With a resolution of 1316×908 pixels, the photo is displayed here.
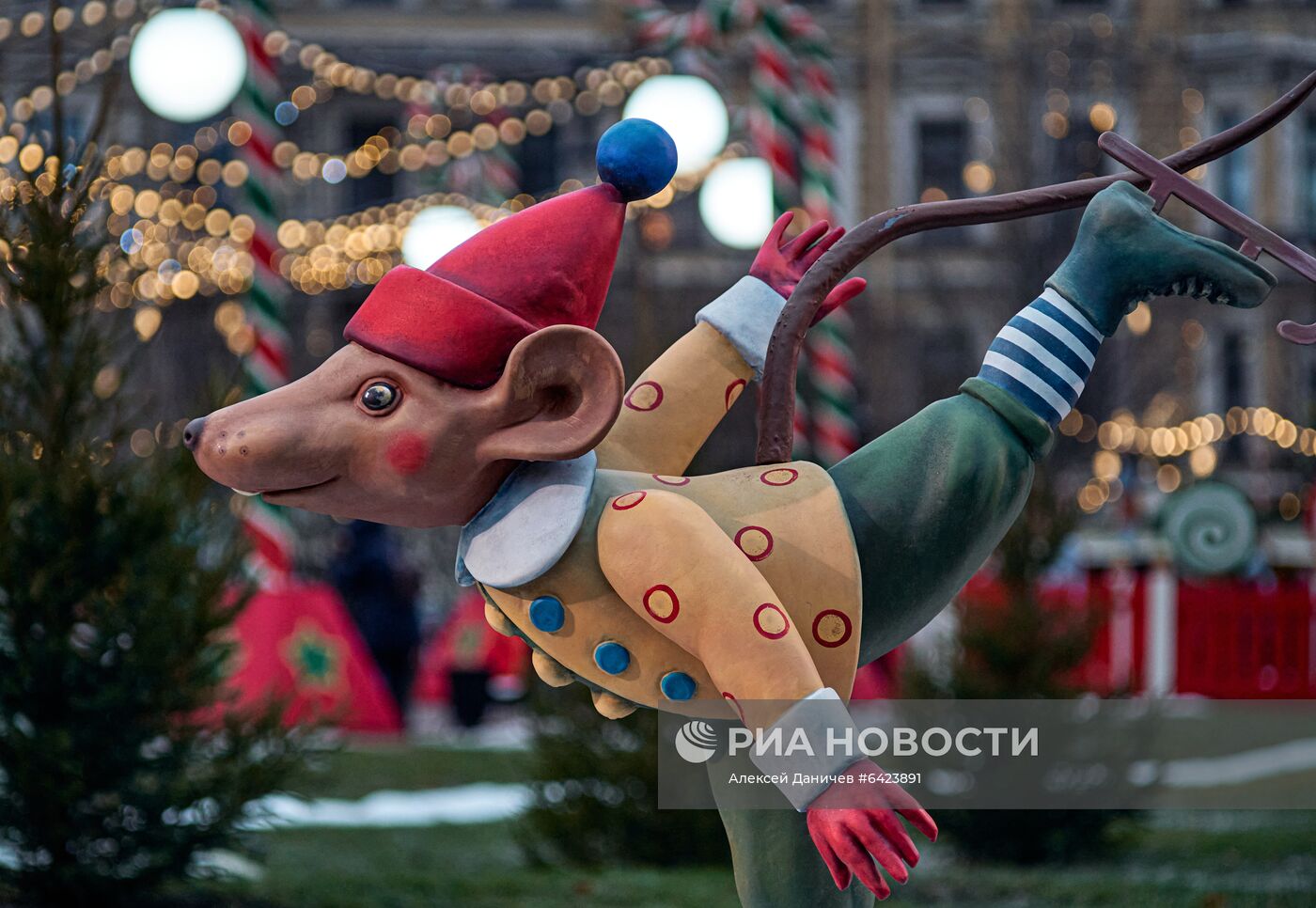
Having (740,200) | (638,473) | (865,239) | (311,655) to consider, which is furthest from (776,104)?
(638,473)

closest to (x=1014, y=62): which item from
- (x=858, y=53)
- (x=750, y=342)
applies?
(x=858, y=53)

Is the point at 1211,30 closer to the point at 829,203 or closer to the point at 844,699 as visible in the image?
the point at 829,203

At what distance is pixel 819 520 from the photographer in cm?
316

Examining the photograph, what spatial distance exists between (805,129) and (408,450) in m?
6.33

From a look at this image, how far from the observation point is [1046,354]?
126 inches

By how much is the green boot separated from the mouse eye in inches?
49.6

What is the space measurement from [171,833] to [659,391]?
8.30 feet

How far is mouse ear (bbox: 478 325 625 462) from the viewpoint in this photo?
3.03 m

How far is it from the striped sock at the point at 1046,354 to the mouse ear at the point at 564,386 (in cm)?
75

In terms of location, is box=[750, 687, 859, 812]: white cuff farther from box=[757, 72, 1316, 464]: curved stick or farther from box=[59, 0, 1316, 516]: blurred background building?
box=[59, 0, 1316, 516]: blurred background building

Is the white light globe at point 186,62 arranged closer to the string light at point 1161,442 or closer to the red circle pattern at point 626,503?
the red circle pattern at point 626,503

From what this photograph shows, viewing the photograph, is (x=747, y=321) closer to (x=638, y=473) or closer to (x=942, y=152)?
(x=638, y=473)

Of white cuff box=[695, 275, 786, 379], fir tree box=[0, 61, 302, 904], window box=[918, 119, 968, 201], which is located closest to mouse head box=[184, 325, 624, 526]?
white cuff box=[695, 275, 786, 379]

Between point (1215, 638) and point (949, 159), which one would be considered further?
point (949, 159)
